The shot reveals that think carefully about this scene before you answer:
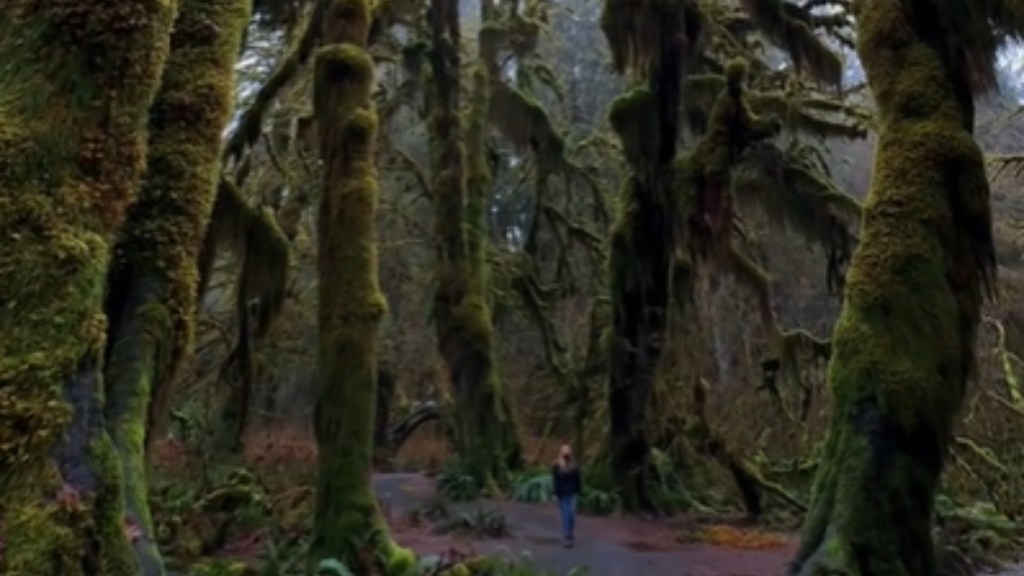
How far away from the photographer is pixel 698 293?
20.0 m

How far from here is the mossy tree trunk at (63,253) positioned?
4.54 m

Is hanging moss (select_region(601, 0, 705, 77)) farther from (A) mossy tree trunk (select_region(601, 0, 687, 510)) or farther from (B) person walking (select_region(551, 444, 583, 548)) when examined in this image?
(B) person walking (select_region(551, 444, 583, 548))

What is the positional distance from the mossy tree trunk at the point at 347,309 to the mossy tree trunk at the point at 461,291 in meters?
8.08

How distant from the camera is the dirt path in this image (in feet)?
45.5

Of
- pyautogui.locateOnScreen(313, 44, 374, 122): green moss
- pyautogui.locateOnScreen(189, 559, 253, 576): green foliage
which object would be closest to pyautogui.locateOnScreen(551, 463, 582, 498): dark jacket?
pyautogui.locateOnScreen(189, 559, 253, 576): green foliage

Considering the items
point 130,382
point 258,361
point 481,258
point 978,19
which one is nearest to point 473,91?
point 481,258

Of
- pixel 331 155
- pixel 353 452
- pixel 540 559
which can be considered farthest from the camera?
pixel 540 559

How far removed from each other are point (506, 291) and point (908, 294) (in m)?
15.8

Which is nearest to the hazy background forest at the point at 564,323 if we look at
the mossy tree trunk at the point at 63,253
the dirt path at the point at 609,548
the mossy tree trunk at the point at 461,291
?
the mossy tree trunk at the point at 461,291

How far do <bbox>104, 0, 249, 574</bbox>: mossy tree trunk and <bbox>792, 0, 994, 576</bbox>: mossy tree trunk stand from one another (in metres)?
4.88

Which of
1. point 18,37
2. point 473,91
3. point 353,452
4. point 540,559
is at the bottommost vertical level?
point 540,559

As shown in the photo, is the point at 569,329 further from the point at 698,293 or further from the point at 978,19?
the point at 978,19

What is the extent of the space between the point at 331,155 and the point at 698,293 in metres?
9.63

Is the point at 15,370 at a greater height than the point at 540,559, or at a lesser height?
greater
